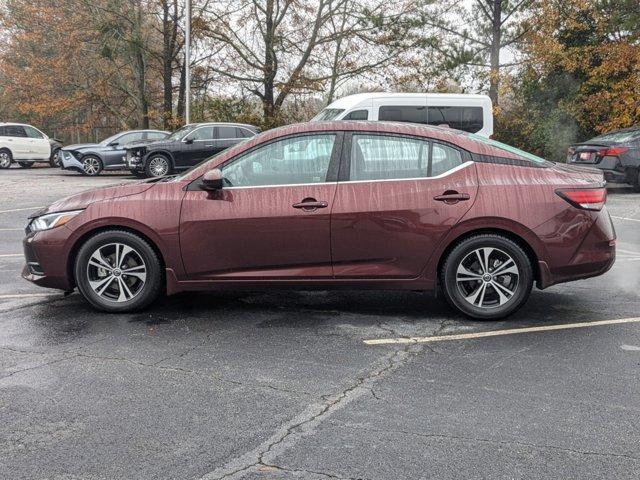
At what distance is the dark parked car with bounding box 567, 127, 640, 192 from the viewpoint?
51.3ft

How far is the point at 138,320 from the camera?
5469 mm

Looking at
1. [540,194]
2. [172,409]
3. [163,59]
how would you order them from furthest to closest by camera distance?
1. [163,59]
2. [540,194]
3. [172,409]

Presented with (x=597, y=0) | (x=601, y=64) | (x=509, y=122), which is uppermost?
(x=597, y=0)

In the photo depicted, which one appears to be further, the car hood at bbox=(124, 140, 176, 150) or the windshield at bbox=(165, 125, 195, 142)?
the windshield at bbox=(165, 125, 195, 142)

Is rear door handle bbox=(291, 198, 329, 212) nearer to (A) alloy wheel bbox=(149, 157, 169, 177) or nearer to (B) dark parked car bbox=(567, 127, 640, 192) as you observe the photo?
(B) dark parked car bbox=(567, 127, 640, 192)

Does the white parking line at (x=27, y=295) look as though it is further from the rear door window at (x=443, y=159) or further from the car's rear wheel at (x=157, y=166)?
the car's rear wheel at (x=157, y=166)

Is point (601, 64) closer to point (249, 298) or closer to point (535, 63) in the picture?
point (535, 63)

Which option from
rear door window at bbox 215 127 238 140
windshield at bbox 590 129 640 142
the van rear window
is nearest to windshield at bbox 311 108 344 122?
the van rear window

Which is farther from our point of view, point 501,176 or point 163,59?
point 163,59

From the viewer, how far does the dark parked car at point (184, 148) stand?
20.0m

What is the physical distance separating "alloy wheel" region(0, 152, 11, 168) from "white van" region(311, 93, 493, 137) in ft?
47.7

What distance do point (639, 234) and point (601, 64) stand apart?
49.8 ft

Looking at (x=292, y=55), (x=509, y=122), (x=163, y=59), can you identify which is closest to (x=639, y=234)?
(x=509, y=122)

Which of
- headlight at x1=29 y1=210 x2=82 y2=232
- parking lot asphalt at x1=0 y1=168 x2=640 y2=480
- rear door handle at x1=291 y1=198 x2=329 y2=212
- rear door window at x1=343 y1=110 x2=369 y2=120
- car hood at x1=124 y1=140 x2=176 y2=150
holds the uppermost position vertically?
rear door window at x1=343 y1=110 x2=369 y2=120
